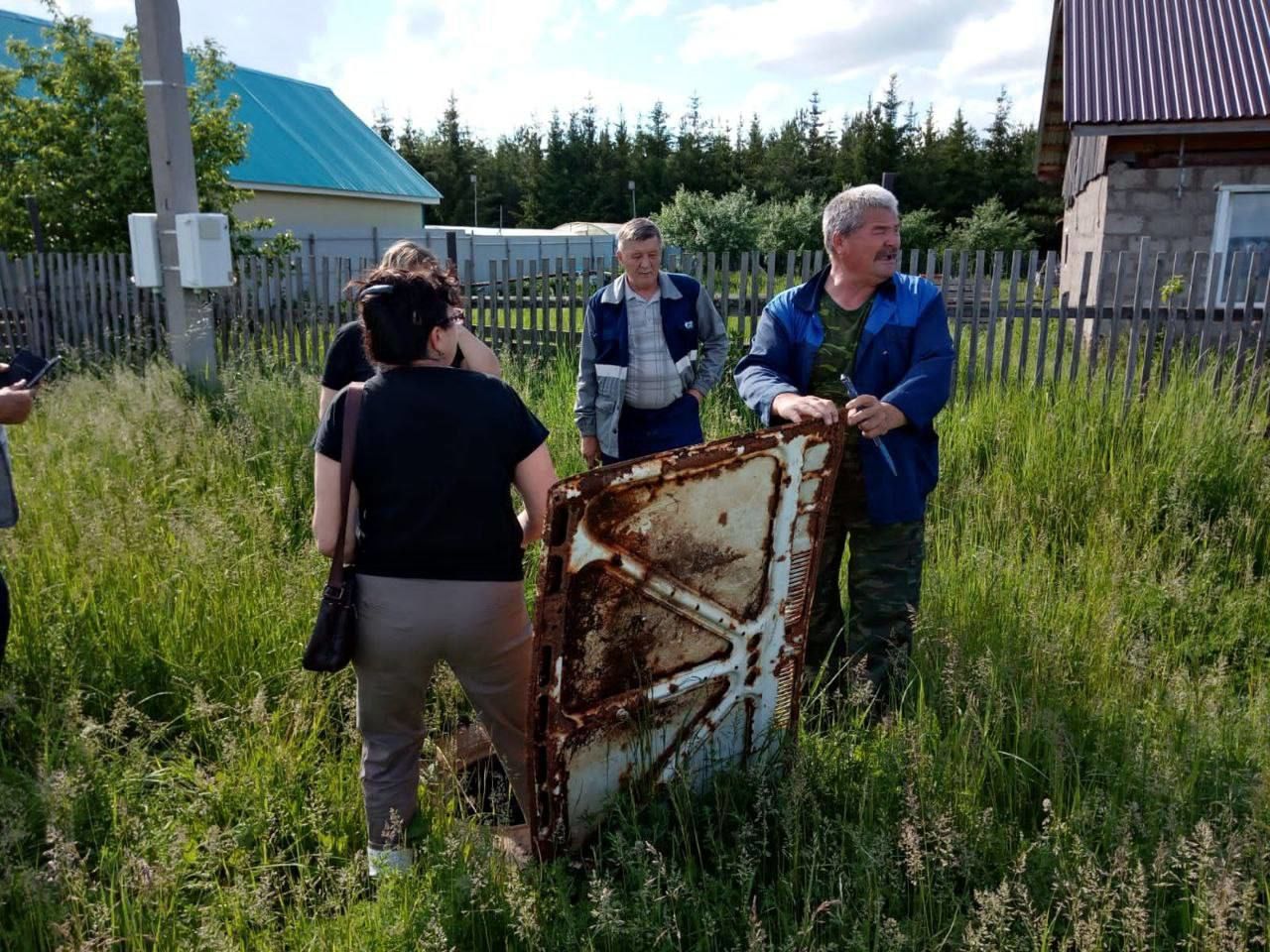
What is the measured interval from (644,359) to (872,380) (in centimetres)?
147

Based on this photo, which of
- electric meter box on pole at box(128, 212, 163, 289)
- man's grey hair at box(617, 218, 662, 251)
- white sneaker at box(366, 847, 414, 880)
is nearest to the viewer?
white sneaker at box(366, 847, 414, 880)

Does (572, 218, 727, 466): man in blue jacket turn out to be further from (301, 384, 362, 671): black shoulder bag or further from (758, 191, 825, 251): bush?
(758, 191, 825, 251): bush

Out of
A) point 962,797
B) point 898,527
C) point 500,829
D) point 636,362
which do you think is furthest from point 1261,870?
point 636,362

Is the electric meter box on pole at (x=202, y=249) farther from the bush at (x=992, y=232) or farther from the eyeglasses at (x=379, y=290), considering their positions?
the bush at (x=992, y=232)

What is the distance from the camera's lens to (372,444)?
236 centimetres

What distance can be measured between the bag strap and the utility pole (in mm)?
5669

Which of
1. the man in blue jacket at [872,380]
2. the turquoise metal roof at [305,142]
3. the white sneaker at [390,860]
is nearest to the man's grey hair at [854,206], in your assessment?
the man in blue jacket at [872,380]

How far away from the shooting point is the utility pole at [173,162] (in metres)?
6.96

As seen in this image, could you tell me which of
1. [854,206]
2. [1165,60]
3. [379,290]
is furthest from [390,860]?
[1165,60]

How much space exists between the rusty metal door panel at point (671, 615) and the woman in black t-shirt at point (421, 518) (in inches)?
11.7

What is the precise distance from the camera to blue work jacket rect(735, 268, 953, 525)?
3.21 meters

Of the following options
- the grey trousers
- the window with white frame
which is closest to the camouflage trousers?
the grey trousers

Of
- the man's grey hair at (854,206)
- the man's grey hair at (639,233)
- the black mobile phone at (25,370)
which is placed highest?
the man's grey hair at (854,206)

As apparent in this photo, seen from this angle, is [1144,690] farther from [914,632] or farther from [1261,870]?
[1261,870]
